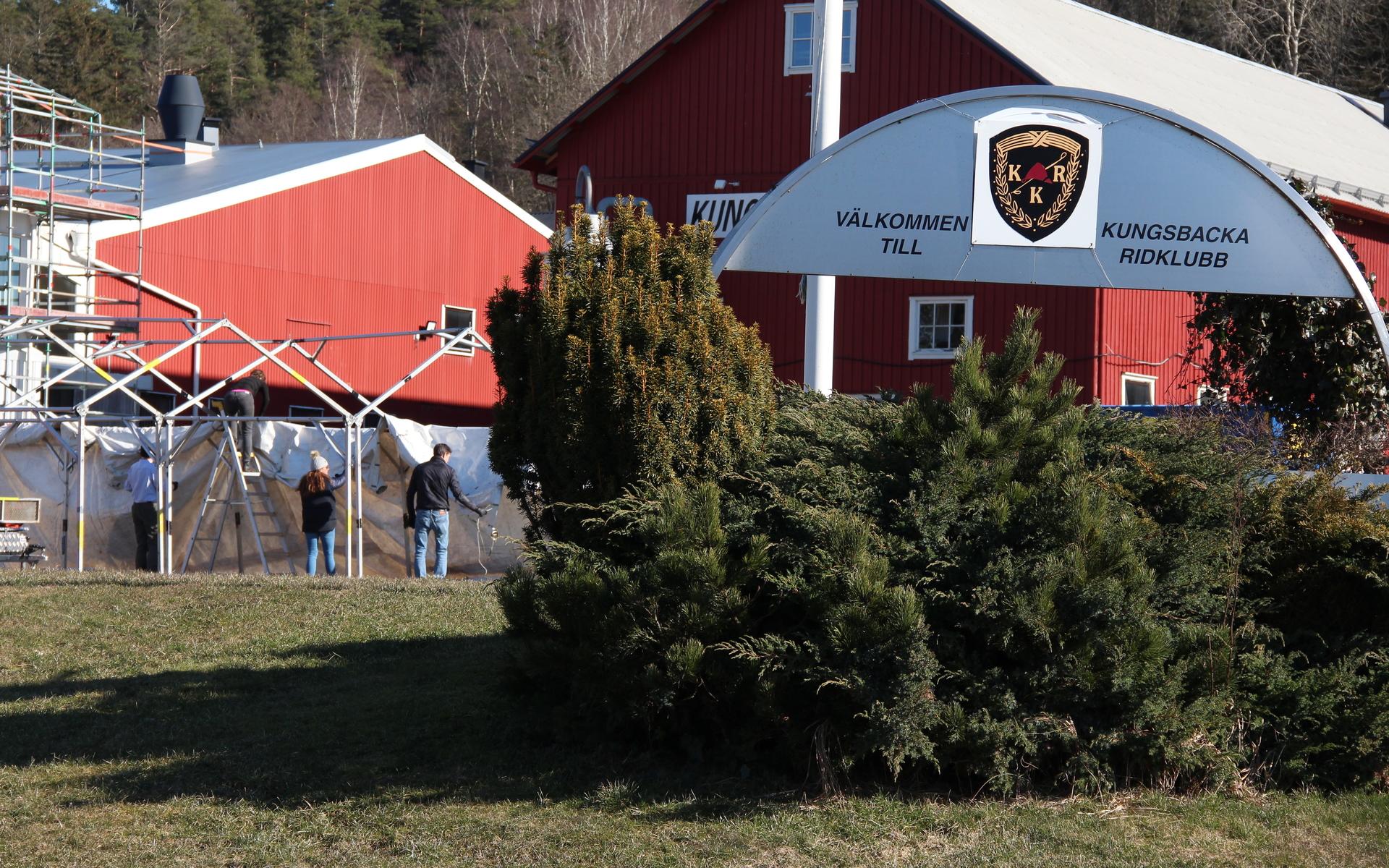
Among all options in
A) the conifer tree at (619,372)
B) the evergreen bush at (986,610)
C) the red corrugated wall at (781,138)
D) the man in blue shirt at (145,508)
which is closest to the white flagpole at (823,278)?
the conifer tree at (619,372)

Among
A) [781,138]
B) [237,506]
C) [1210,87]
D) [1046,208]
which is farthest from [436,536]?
[1210,87]

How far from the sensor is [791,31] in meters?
24.1

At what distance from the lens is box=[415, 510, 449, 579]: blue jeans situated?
1747 cm

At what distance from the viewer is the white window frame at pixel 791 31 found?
2350 cm

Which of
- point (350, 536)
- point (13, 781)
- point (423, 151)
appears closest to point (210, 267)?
point (423, 151)

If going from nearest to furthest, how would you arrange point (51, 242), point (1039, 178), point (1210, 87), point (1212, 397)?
point (1039, 178)
point (1212, 397)
point (51, 242)
point (1210, 87)

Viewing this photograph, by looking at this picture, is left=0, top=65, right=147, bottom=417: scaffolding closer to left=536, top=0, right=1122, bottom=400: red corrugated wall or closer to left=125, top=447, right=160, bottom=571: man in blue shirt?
left=125, top=447, right=160, bottom=571: man in blue shirt

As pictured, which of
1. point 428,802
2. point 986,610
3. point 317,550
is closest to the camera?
point 986,610

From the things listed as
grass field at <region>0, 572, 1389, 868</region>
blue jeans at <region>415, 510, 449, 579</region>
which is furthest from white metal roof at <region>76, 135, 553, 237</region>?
→ grass field at <region>0, 572, 1389, 868</region>

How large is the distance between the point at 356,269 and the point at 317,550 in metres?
13.9

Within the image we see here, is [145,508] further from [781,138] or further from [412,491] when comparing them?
[781,138]

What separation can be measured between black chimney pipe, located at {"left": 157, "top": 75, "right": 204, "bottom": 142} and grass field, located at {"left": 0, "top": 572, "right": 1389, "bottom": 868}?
2779 centimetres

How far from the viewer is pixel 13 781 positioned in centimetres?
746

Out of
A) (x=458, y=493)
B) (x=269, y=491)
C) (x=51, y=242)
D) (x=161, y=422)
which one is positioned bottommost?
(x=269, y=491)
